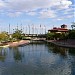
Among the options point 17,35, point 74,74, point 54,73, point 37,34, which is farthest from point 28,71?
point 37,34

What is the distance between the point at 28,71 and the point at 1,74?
123 inches

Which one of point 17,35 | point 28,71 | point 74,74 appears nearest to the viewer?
point 74,74

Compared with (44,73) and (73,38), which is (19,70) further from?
(73,38)

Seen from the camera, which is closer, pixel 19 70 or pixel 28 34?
pixel 19 70

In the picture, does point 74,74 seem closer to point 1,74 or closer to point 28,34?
point 1,74

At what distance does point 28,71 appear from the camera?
25.6 metres

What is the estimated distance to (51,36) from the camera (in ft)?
454

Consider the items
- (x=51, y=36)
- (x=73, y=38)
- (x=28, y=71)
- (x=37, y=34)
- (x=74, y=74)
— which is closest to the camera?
(x=74, y=74)

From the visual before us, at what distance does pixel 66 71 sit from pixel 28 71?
4120mm

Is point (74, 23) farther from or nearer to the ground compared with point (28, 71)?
farther from the ground

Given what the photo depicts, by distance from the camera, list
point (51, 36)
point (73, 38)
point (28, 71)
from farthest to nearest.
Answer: point (51, 36)
point (73, 38)
point (28, 71)

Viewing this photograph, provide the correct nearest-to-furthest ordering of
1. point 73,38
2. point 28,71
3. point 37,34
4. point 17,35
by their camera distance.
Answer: point 28,71, point 73,38, point 17,35, point 37,34

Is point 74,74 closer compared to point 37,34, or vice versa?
point 74,74

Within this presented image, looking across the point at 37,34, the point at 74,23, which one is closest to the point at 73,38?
the point at 74,23
